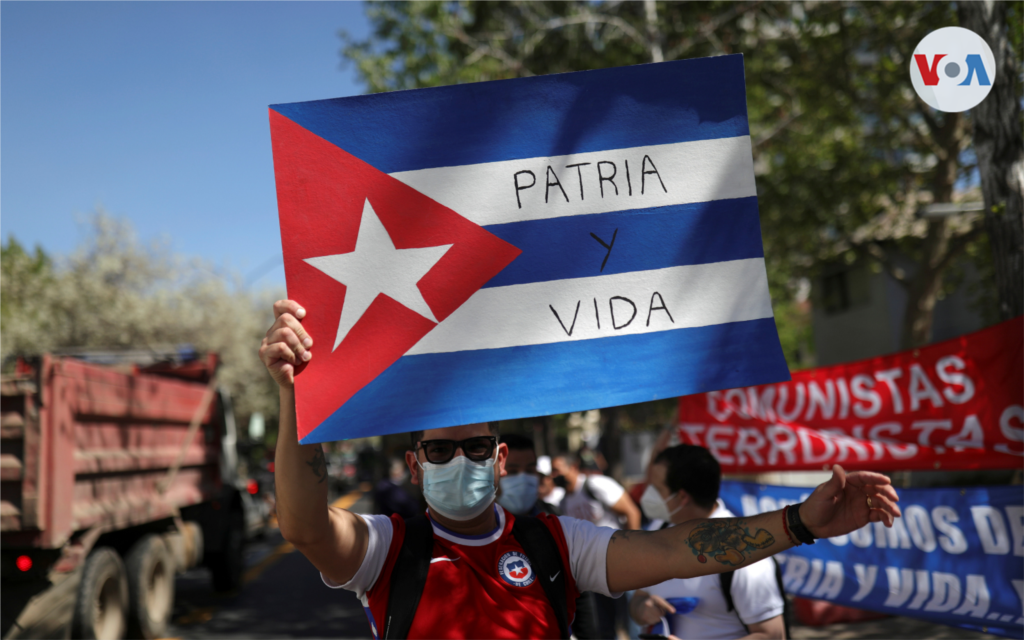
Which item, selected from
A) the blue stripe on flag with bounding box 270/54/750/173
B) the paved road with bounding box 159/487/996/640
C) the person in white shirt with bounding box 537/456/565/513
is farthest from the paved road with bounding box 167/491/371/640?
the blue stripe on flag with bounding box 270/54/750/173

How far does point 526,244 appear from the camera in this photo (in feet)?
7.87

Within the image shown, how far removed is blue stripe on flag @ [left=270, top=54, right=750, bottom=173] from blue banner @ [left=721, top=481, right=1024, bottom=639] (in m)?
2.89

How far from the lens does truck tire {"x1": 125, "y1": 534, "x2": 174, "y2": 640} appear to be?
7457 mm

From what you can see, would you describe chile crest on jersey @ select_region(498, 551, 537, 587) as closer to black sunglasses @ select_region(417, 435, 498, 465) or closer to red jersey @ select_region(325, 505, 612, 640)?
red jersey @ select_region(325, 505, 612, 640)

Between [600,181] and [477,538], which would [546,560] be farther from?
[600,181]

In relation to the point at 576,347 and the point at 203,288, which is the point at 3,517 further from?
the point at 203,288

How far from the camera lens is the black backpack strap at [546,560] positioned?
2.23m

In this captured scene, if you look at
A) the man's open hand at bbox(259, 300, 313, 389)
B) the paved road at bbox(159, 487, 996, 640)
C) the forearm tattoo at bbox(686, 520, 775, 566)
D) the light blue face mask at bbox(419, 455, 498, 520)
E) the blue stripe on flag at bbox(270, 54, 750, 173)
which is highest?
the blue stripe on flag at bbox(270, 54, 750, 173)

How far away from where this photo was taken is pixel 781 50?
12789 millimetres

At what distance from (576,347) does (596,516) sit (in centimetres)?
444

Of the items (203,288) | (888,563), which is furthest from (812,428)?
(203,288)

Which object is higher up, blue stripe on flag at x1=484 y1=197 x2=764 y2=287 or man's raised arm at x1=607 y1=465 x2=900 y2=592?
blue stripe on flag at x1=484 y1=197 x2=764 y2=287

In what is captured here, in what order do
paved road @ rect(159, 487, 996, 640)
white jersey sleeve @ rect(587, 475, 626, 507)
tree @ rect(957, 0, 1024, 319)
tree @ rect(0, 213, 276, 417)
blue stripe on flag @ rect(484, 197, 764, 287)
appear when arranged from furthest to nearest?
1. tree @ rect(0, 213, 276, 417)
2. paved road @ rect(159, 487, 996, 640)
3. white jersey sleeve @ rect(587, 475, 626, 507)
4. tree @ rect(957, 0, 1024, 319)
5. blue stripe on flag @ rect(484, 197, 764, 287)

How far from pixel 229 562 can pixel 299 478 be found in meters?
9.29
